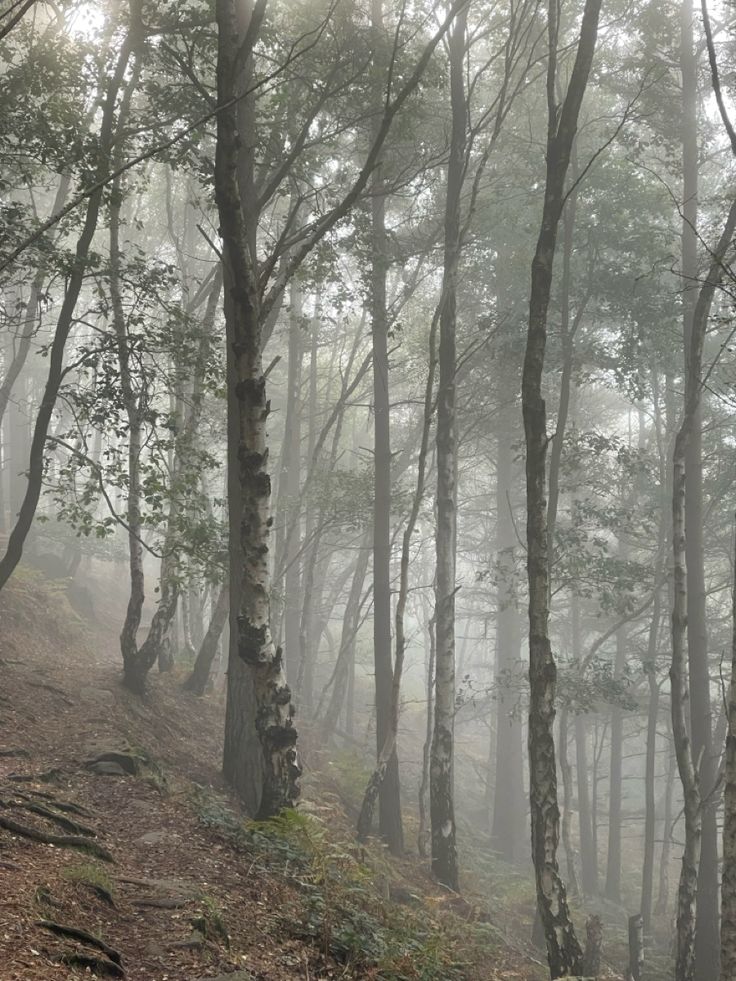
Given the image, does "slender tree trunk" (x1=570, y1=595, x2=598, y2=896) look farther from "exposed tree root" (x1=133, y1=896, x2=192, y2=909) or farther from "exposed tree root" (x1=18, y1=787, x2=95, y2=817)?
"exposed tree root" (x1=133, y1=896, x2=192, y2=909)

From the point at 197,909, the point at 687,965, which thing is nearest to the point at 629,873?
the point at 687,965

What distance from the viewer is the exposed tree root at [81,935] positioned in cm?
432

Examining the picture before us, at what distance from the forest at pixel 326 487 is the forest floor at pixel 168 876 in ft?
0.13

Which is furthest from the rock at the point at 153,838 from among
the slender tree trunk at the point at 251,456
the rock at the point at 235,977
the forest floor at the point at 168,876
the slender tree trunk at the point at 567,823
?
the slender tree trunk at the point at 567,823

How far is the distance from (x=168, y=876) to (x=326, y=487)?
12616mm

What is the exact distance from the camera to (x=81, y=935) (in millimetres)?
4395

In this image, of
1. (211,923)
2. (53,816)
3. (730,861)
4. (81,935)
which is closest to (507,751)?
(730,861)

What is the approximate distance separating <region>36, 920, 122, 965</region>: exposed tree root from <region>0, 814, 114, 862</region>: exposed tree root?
1.54 meters

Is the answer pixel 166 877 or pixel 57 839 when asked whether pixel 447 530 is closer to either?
pixel 166 877

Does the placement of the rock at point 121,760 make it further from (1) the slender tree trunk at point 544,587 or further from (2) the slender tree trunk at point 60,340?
(1) the slender tree trunk at point 544,587

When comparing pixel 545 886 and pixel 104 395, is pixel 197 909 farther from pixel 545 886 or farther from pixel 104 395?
pixel 104 395

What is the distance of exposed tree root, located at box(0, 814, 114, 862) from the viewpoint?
19.0 feet

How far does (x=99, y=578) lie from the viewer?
30.1 m

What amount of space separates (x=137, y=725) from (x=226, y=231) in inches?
275
